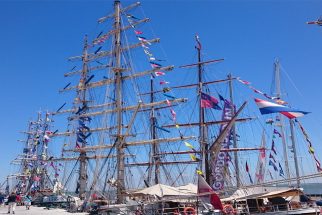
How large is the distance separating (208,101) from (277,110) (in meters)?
14.2

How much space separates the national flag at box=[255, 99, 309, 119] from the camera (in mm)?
20312

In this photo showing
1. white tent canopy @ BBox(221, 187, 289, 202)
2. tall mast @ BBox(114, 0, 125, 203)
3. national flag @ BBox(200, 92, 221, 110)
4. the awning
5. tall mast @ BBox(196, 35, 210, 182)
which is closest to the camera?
the awning

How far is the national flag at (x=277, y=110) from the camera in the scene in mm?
20312

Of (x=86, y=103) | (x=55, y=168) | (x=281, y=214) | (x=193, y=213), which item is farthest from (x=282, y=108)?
(x=55, y=168)

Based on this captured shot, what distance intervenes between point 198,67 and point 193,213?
21.8 m

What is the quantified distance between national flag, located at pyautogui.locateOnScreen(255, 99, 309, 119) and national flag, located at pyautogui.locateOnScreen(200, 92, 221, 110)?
1312cm

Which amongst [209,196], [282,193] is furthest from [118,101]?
[282,193]

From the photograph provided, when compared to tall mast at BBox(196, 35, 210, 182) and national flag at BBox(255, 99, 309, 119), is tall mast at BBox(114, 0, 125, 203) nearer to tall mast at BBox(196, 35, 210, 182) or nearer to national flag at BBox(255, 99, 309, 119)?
tall mast at BBox(196, 35, 210, 182)

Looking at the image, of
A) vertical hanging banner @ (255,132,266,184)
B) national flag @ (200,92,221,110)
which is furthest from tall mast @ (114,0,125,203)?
vertical hanging banner @ (255,132,266,184)

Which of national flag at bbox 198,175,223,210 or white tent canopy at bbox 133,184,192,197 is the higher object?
white tent canopy at bbox 133,184,192,197

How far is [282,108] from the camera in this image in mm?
20641

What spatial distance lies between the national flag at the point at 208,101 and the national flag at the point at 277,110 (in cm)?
1312

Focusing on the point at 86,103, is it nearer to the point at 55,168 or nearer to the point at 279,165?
the point at 55,168

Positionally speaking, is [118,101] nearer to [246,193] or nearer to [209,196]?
[246,193]
